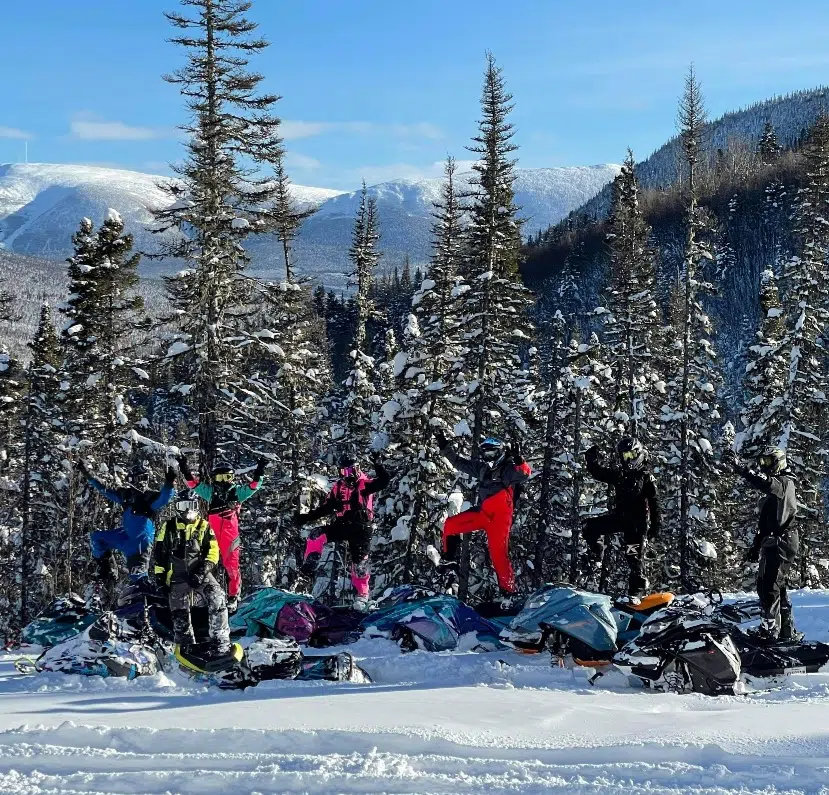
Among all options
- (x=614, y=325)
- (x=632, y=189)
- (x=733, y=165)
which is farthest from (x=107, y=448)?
(x=733, y=165)

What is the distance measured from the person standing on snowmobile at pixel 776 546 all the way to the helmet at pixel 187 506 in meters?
6.40

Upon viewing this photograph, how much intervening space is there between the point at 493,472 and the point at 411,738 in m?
5.76

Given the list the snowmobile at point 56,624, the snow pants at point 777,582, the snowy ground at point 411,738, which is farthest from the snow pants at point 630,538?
the snowmobile at point 56,624

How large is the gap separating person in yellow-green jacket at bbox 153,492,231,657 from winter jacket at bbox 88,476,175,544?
7.51 ft

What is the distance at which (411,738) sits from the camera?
18.4 feet

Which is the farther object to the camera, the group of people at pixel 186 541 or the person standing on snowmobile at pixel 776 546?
the person standing on snowmobile at pixel 776 546

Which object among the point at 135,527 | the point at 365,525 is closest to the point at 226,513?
the point at 135,527

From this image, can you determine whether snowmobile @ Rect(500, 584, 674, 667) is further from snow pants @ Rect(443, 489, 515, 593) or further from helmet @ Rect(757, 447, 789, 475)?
helmet @ Rect(757, 447, 789, 475)

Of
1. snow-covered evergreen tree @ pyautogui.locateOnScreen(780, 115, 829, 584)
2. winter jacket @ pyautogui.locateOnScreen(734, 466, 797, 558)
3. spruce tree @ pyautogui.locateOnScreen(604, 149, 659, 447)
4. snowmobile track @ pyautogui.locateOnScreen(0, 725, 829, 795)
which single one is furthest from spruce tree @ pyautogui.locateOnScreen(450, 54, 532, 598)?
snowmobile track @ pyautogui.locateOnScreen(0, 725, 829, 795)

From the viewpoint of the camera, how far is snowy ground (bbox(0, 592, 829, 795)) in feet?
16.2

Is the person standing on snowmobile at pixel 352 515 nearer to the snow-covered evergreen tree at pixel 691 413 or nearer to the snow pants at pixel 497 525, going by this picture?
the snow pants at pixel 497 525

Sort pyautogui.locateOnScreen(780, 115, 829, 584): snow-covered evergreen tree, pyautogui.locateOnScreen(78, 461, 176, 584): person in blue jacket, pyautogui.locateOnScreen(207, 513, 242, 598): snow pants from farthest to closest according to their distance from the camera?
1. pyautogui.locateOnScreen(780, 115, 829, 584): snow-covered evergreen tree
2. pyautogui.locateOnScreen(78, 461, 176, 584): person in blue jacket
3. pyautogui.locateOnScreen(207, 513, 242, 598): snow pants

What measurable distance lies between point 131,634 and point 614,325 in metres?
24.4

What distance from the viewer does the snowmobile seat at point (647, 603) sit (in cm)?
891
